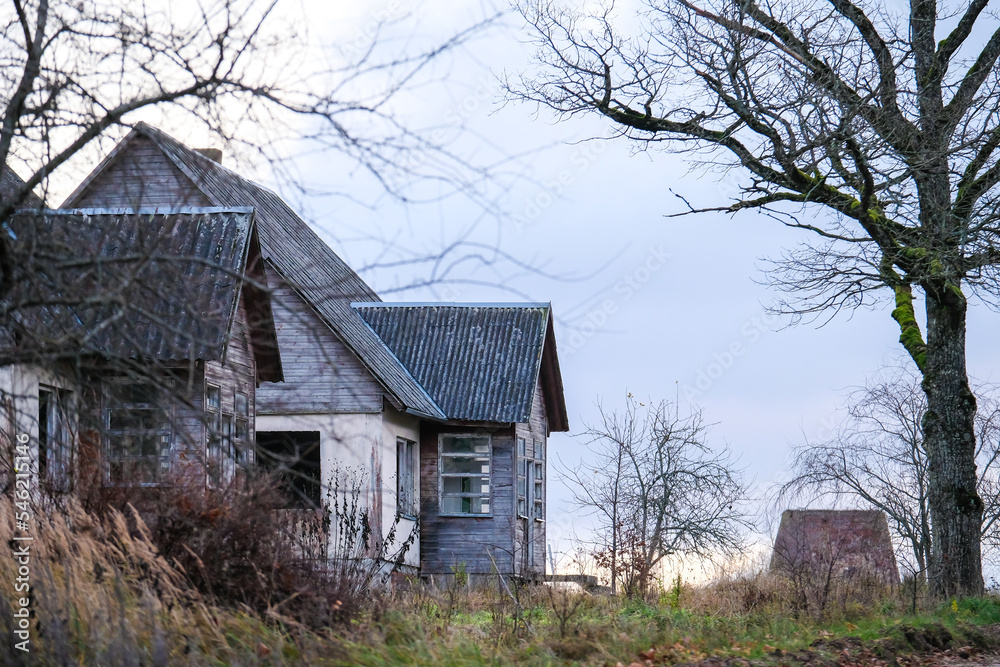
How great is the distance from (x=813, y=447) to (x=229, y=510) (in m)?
21.3

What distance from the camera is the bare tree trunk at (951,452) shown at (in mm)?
15703

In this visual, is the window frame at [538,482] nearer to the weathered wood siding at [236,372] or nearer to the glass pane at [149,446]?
the weathered wood siding at [236,372]

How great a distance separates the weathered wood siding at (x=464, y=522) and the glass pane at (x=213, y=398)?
27.3 feet

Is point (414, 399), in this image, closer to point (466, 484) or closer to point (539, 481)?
point (466, 484)

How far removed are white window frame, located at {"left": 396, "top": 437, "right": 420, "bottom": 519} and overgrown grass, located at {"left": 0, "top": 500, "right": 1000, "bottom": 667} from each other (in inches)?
476

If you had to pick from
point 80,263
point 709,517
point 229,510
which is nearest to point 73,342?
point 80,263

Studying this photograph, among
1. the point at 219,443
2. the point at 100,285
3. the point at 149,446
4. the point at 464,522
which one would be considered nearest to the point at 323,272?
the point at 464,522

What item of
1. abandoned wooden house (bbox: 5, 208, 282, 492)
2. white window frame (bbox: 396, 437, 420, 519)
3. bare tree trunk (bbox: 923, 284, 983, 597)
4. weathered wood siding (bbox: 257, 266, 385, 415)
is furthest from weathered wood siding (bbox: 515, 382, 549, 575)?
abandoned wooden house (bbox: 5, 208, 282, 492)

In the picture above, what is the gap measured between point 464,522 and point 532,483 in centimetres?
268

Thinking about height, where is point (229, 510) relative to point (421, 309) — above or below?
below

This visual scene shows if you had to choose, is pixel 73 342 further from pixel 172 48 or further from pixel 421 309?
pixel 421 309

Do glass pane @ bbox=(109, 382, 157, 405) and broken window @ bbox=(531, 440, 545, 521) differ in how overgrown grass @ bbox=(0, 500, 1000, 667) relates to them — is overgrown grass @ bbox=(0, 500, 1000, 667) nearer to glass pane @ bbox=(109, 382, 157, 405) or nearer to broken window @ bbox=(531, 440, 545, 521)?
glass pane @ bbox=(109, 382, 157, 405)

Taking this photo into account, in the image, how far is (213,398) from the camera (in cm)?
1723

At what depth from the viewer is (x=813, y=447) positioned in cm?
2714
